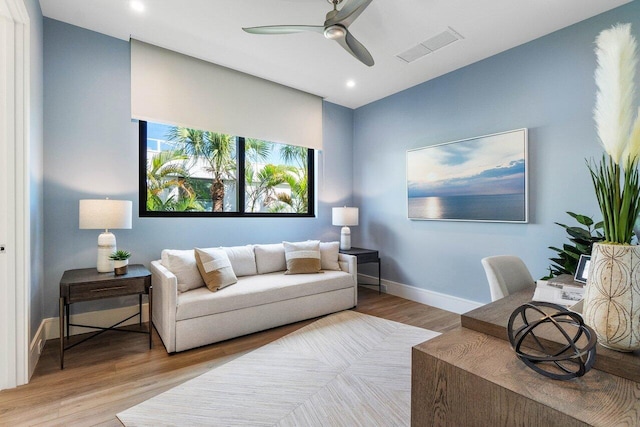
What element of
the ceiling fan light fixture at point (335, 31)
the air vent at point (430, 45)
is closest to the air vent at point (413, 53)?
the air vent at point (430, 45)

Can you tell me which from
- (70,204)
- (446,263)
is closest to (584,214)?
(446,263)

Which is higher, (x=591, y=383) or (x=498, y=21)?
(x=498, y=21)

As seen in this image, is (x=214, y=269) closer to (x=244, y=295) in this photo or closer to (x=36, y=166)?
(x=244, y=295)

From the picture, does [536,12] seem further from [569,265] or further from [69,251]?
[69,251]

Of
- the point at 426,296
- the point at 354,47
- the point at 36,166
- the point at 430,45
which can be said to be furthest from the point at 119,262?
the point at 430,45

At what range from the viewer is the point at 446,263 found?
12.0 ft

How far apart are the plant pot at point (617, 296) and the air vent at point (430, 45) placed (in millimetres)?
2568

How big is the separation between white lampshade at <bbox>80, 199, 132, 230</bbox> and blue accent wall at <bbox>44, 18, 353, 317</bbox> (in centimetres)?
47

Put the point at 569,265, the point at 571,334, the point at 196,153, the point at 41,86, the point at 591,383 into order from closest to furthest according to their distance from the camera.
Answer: the point at 591,383 → the point at 571,334 → the point at 569,265 → the point at 41,86 → the point at 196,153

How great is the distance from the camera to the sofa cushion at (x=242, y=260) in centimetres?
332

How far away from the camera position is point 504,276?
6.40 feet

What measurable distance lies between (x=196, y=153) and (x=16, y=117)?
5.68ft

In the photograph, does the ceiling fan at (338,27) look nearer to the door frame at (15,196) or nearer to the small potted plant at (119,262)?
the door frame at (15,196)

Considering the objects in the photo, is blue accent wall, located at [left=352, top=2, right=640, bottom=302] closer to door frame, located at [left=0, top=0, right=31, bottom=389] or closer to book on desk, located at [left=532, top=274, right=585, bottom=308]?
book on desk, located at [left=532, top=274, right=585, bottom=308]
